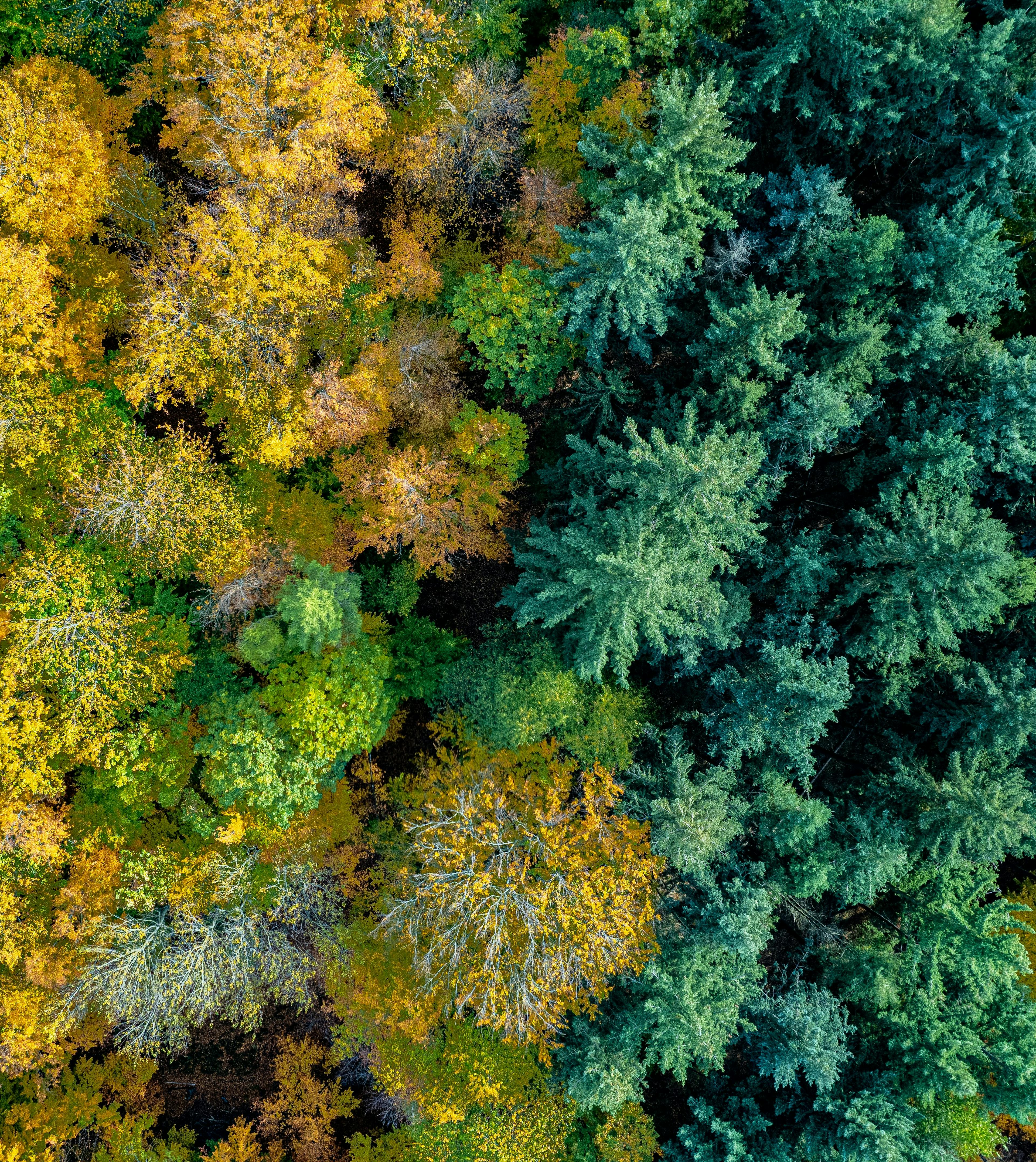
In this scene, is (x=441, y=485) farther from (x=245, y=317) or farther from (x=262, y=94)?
(x=262, y=94)

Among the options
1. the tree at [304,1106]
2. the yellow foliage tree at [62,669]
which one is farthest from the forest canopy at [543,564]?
the tree at [304,1106]

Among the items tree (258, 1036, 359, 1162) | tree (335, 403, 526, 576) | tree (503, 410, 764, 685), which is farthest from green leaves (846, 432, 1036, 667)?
tree (258, 1036, 359, 1162)

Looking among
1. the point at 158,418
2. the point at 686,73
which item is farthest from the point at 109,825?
the point at 686,73

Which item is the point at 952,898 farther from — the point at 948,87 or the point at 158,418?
the point at 158,418

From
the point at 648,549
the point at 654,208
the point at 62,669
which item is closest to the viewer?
the point at 654,208

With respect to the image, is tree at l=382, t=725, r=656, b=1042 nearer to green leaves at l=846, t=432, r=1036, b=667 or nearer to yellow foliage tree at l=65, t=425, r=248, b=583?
green leaves at l=846, t=432, r=1036, b=667

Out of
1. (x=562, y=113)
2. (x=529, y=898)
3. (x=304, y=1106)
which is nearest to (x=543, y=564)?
(x=529, y=898)
